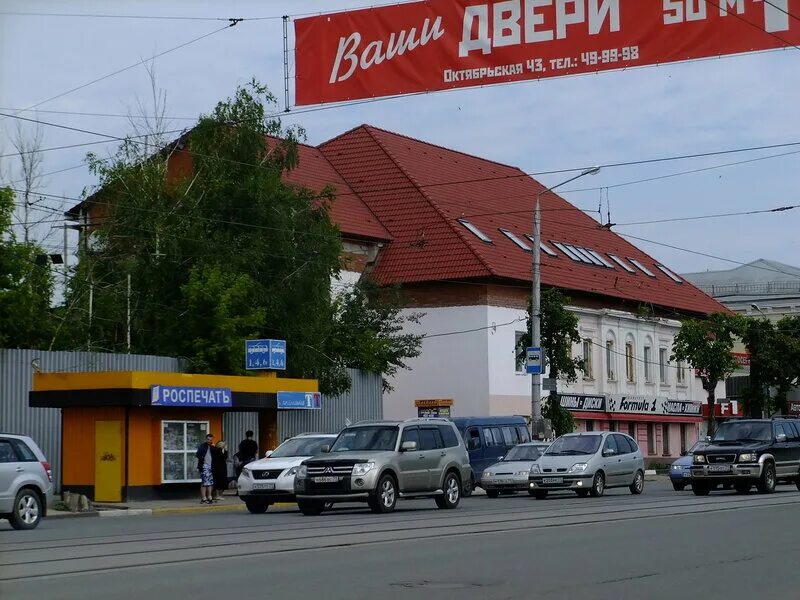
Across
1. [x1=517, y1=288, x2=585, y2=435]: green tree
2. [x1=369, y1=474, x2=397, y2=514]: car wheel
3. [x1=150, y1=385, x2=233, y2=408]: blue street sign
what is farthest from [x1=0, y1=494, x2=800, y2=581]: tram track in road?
[x1=517, y1=288, x2=585, y2=435]: green tree

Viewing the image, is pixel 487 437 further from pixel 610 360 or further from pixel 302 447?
pixel 610 360

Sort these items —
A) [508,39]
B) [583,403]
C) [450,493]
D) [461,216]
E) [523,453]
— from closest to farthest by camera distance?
[508,39]
[450,493]
[523,453]
[461,216]
[583,403]

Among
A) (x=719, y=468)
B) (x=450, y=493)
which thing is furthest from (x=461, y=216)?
(x=450, y=493)

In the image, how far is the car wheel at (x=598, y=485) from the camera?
103 ft

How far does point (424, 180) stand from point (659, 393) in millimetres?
17160

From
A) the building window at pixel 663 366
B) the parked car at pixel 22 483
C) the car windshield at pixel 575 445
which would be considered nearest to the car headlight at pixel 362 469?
the parked car at pixel 22 483

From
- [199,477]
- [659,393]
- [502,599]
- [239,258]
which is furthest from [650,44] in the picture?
[659,393]

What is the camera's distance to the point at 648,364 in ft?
217

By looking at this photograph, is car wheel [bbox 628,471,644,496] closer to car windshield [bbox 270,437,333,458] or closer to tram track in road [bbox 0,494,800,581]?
tram track in road [bbox 0,494,800,581]

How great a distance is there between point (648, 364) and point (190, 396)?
37.6 meters

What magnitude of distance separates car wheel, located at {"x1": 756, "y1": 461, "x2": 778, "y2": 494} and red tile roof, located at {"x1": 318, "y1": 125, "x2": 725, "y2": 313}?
2142cm

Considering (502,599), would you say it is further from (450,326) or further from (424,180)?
(424,180)

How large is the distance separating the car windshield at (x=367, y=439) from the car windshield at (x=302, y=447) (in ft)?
9.36

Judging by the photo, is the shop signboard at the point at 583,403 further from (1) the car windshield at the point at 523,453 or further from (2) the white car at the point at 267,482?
(2) the white car at the point at 267,482
